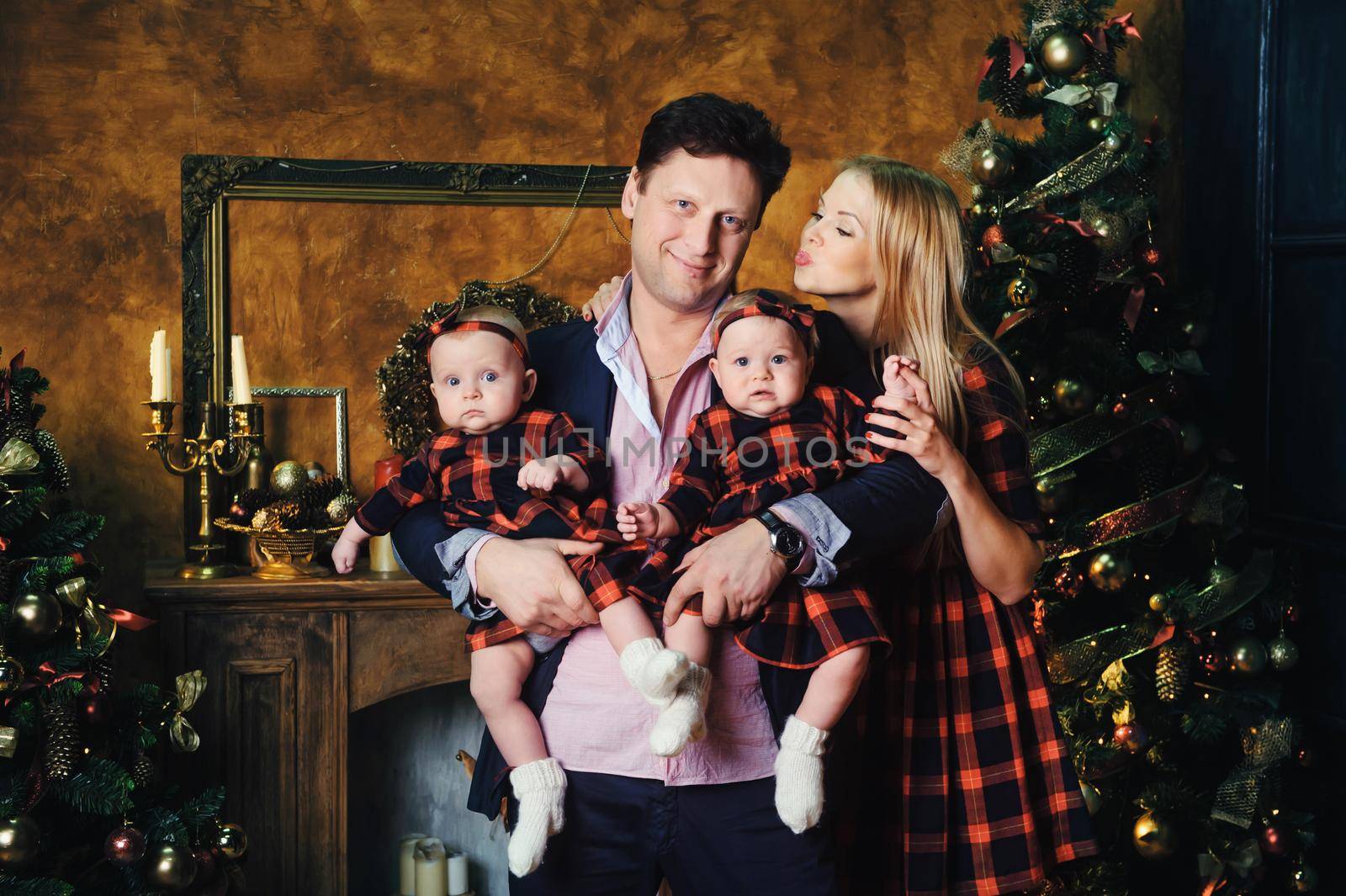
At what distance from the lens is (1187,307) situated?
3.00 metres

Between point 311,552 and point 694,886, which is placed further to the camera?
point 311,552

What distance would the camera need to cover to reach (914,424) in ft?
5.85

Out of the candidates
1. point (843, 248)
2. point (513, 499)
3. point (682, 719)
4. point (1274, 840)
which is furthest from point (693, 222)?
point (1274, 840)

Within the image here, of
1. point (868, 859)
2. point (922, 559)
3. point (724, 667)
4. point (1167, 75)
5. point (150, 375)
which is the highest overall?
point (1167, 75)

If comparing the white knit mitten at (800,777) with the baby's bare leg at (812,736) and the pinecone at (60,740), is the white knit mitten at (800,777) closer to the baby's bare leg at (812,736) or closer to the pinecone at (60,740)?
the baby's bare leg at (812,736)

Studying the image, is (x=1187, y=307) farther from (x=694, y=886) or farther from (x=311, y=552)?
(x=311, y=552)

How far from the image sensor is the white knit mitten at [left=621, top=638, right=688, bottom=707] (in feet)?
5.37

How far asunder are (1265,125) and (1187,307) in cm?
79

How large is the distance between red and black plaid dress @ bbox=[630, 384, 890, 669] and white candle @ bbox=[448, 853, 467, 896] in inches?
74.3

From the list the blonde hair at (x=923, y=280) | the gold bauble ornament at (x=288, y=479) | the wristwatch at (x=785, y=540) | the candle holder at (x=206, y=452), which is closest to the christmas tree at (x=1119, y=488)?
the blonde hair at (x=923, y=280)

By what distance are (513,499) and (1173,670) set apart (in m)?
1.83

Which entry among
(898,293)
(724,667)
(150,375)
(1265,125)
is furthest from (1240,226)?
(150,375)

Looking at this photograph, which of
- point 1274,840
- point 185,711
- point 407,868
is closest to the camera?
point 185,711

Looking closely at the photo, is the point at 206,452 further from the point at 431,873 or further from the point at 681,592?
the point at 681,592
